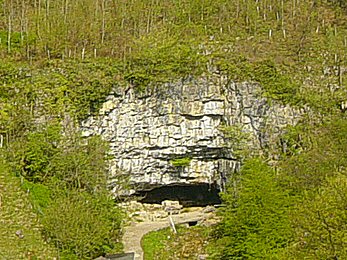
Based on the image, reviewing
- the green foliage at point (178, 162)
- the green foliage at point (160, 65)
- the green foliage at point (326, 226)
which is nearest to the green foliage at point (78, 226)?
the green foliage at point (178, 162)

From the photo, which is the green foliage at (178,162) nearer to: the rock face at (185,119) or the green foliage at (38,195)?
the rock face at (185,119)

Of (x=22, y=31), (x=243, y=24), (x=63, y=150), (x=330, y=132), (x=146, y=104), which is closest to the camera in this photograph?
(x=63, y=150)

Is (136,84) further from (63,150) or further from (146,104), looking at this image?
(63,150)

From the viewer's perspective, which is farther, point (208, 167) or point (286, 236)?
point (208, 167)

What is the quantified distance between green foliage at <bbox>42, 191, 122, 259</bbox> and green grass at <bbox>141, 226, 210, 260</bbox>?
3.25 metres

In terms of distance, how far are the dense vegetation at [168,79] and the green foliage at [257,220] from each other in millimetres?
66

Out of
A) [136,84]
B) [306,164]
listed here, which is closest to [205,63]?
[136,84]

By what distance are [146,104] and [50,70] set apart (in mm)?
6883

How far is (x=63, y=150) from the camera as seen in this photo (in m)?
34.9

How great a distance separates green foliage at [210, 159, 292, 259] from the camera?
27120mm

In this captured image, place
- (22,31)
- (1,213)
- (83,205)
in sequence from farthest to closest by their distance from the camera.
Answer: (22,31) → (1,213) → (83,205)

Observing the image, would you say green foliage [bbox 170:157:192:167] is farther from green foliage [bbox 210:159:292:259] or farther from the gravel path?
green foliage [bbox 210:159:292:259]

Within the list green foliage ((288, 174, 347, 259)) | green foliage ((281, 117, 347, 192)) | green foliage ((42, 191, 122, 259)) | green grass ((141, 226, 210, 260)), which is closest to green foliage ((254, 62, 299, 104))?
green foliage ((281, 117, 347, 192))

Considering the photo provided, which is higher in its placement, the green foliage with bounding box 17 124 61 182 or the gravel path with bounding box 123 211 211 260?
the green foliage with bounding box 17 124 61 182
